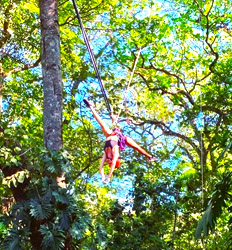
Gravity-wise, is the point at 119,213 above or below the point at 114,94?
below

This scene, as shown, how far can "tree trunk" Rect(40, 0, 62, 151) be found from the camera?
11.7ft

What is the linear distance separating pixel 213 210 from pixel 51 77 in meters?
1.83

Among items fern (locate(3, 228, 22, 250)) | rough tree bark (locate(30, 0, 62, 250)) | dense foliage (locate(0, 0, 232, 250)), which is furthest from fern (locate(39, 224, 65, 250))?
rough tree bark (locate(30, 0, 62, 250))

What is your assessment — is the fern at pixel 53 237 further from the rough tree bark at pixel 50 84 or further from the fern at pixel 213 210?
the fern at pixel 213 210

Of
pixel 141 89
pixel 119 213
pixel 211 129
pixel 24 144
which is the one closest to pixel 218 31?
pixel 141 89

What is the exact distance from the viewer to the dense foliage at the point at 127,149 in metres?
3.32

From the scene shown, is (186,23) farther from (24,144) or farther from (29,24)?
(24,144)

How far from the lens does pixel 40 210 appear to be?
3154mm

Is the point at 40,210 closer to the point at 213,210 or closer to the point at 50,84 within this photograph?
the point at 50,84

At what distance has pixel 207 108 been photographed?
6027 millimetres

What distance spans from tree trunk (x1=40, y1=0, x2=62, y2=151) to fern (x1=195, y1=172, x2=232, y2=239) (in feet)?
4.49

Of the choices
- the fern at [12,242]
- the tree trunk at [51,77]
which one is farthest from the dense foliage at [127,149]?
the tree trunk at [51,77]

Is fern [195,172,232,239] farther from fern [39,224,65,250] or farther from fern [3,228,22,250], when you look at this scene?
fern [3,228,22,250]

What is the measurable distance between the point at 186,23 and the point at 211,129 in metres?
2.42
